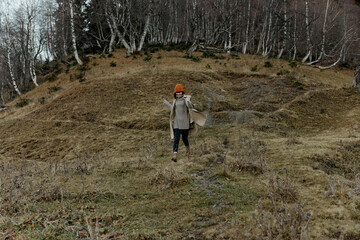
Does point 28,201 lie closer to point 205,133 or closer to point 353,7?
point 205,133

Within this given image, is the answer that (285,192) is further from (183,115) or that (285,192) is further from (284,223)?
(183,115)

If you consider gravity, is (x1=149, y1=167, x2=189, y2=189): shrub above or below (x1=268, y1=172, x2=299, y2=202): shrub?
below

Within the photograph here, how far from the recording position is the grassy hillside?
337 cm

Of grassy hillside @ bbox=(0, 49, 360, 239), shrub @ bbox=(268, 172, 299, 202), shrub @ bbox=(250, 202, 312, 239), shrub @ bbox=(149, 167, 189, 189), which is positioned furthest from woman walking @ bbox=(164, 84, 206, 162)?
shrub @ bbox=(250, 202, 312, 239)

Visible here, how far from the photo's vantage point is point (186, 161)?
696cm

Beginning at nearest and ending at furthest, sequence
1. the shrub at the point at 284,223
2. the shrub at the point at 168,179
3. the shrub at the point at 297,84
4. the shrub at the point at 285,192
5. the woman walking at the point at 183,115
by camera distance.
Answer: the shrub at the point at 284,223 → the shrub at the point at 285,192 → the shrub at the point at 168,179 → the woman walking at the point at 183,115 → the shrub at the point at 297,84

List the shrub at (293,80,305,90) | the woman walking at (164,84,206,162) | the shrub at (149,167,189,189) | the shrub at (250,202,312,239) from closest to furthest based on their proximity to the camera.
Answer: the shrub at (250,202,312,239) < the shrub at (149,167,189,189) < the woman walking at (164,84,206,162) < the shrub at (293,80,305,90)

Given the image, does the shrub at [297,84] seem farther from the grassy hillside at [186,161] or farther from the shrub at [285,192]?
the shrub at [285,192]

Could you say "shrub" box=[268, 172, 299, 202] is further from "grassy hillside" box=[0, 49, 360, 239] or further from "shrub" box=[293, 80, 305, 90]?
"shrub" box=[293, 80, 305, 90]

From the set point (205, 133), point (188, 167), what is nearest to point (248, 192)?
point (188, 167)

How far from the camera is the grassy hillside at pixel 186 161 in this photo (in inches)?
133

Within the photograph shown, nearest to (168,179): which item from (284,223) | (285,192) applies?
(285,192)

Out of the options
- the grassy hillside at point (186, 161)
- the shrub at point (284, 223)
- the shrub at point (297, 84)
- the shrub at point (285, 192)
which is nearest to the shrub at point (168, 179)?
the grassy hillside at point (186, 161)

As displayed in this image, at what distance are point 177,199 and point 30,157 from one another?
338 inches
